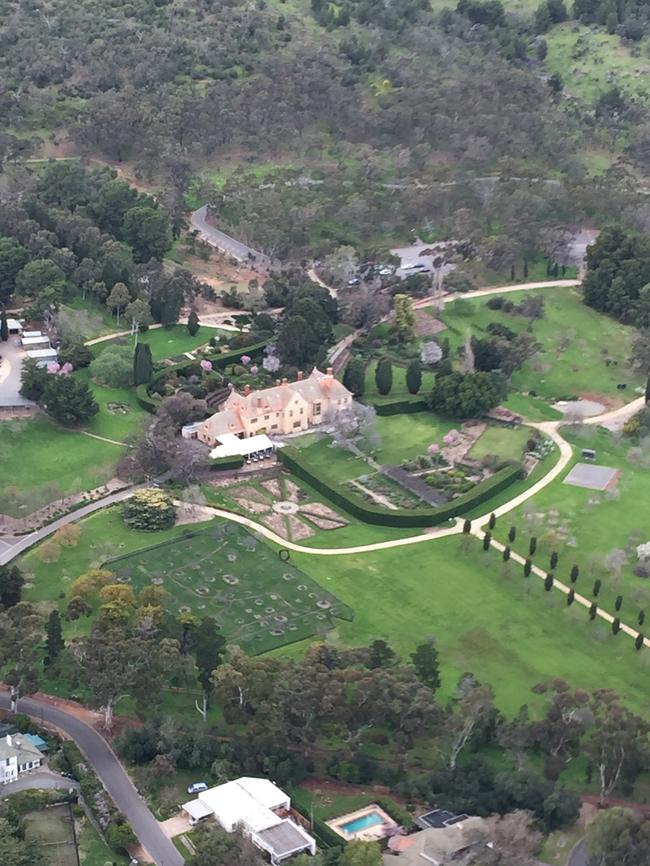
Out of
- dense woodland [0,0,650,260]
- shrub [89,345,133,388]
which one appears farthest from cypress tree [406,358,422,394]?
dense woodland [0,0,650,260]

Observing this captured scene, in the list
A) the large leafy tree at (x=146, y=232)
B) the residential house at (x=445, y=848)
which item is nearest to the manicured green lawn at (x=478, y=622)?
the residential house at (x=445, y=848)

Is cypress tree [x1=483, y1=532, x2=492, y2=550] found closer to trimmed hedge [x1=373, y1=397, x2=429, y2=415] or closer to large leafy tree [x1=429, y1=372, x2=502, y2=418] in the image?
large leafy tree [x1=429, y1=372, x2=502, y2=418]

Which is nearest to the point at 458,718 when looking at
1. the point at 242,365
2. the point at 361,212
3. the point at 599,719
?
the point at 599,719

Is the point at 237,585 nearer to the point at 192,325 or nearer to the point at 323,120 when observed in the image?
the point at 192,325

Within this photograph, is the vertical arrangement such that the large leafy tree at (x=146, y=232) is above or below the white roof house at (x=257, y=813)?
above

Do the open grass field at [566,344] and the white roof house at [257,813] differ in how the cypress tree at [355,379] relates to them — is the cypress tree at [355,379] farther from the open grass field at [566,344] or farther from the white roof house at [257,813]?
the white roof house at [257,813]

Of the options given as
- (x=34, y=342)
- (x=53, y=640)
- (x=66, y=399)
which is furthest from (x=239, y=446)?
(x=53, y=640)
